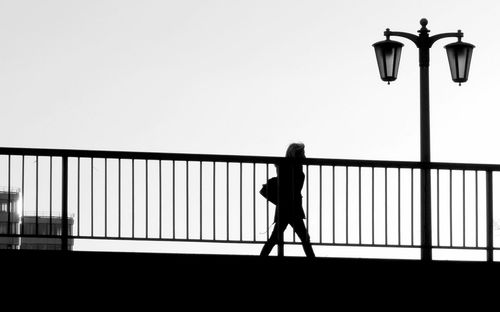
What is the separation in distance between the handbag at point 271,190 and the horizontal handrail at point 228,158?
8.9 inches

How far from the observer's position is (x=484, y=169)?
47.6 ft

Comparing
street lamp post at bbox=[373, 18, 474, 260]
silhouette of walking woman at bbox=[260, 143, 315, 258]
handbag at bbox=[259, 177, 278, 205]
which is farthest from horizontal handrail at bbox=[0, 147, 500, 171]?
street lamp post at bbox=[373, 18, 474, 260]

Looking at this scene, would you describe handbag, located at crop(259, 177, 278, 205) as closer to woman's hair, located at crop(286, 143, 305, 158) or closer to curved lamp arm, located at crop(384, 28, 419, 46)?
woman's hair, located at crop(286, 143, 305, 158)

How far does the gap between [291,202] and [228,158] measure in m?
0.84

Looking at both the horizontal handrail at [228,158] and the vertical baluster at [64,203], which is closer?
the vertical baluster at [64,203]

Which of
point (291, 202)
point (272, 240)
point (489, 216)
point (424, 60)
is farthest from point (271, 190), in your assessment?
point (424, 60)

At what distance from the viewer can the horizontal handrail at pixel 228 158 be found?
13633mm

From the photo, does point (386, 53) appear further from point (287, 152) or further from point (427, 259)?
point (427, 259)

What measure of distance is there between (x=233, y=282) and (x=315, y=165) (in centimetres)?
175

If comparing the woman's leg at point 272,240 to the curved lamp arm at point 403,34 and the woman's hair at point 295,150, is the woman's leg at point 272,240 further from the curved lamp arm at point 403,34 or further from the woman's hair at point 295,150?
the curved lamp arm at point 403,34

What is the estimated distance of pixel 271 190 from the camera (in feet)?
46.6

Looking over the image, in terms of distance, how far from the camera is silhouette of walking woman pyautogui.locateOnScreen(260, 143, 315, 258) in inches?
552

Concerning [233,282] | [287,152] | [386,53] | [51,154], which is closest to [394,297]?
[233,282]

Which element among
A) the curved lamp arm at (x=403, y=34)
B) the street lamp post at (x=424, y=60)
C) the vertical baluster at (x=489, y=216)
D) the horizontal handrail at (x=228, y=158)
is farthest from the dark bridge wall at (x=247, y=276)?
the curved lamp arm at (x=403, y=34)
